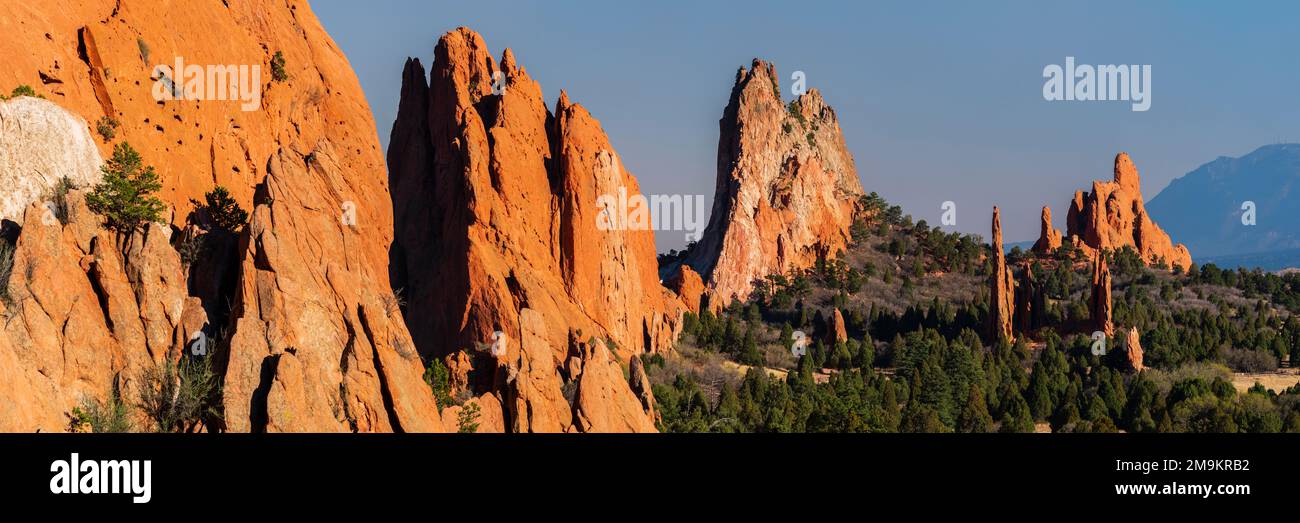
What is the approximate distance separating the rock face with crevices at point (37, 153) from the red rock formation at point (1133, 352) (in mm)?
85417

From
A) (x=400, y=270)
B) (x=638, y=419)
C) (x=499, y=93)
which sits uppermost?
(x=499, y=93)

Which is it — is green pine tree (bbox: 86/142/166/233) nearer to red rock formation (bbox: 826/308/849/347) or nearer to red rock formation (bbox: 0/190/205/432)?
red rock formation (bbox: 0/190/205/432)

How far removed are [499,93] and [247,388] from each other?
55496 mm

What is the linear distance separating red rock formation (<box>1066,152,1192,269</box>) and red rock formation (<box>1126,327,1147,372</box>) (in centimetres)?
4668

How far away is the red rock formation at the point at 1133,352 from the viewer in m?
104

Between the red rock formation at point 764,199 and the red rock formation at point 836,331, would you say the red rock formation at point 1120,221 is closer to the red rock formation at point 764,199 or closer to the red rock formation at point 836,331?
the red rock formation at point 764,199

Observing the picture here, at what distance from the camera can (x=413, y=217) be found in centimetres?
8244

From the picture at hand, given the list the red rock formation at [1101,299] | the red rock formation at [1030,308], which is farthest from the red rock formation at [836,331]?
the red rock formation at [1101,299]

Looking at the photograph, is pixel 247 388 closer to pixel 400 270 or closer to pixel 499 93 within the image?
pixel 400 270

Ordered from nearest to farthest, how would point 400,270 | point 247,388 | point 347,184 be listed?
point 247,388, point 347,184, point 400,270
